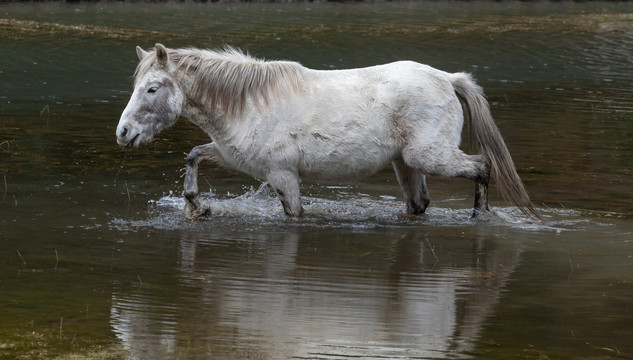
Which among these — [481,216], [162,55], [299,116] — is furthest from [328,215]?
[162,55]

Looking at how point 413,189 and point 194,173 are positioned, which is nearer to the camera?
point 194,173

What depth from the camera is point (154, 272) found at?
244 inches

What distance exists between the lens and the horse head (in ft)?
25.3

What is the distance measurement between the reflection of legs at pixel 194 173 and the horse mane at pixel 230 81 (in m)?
0.37

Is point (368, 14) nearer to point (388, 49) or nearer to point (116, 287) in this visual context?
point (388, 49)

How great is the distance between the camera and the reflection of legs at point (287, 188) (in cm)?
786

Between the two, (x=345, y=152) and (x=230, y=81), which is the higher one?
(x=230, y=81)

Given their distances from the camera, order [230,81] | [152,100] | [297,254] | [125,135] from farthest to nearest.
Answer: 1. [230,81]
2. [152,100]
3. [125,135]
4. [297,254]

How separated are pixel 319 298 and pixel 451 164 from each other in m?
2.60

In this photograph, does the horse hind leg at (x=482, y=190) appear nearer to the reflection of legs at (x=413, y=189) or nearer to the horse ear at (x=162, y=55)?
the reflection of legs at (x=413, y=189)

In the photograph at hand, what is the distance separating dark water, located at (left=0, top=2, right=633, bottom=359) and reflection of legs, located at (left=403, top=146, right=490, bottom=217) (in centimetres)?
35

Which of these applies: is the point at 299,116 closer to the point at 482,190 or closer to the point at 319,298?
the point at 482,190

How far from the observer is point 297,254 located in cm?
689

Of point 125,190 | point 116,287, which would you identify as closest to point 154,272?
point 116,287
